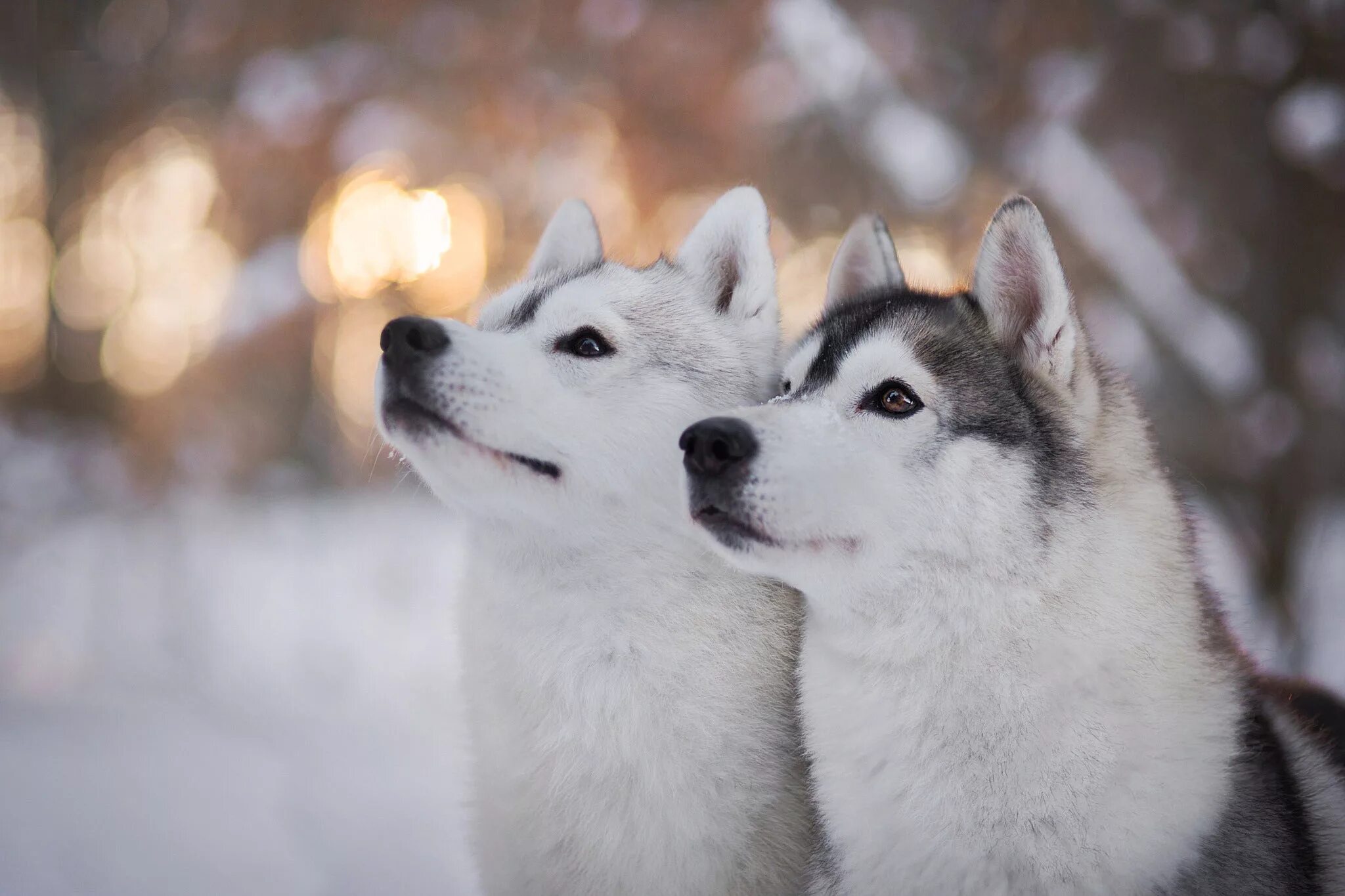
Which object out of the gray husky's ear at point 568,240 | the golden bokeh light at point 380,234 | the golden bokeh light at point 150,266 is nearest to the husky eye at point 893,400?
the gray husky's ear at point 568,240

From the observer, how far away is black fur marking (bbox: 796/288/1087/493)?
1152 millimetres

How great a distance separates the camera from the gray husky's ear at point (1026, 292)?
3.80 ft

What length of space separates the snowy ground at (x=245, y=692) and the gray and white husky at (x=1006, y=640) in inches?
16.9

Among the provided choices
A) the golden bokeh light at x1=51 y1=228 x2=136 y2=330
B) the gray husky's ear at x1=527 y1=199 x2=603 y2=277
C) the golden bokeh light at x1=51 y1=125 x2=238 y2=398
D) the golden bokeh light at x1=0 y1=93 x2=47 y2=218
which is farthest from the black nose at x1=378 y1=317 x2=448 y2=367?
the golden bokeh light at x1=0 y1=93 x2=47 y2=218

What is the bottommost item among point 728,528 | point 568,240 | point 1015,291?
point 728,528

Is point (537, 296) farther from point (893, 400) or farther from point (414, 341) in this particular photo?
point (893, 400)

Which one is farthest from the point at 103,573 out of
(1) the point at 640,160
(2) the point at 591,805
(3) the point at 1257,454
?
(3) the point at 1257,454

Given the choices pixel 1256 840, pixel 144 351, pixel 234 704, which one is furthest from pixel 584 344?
pixel 144 351

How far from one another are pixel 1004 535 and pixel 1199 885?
1.60ft

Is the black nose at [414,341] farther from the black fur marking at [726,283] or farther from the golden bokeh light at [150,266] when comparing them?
the golden bokeh light at [150,266]

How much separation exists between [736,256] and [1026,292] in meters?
0.55

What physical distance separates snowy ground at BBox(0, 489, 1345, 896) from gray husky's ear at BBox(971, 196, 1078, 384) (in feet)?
1.75

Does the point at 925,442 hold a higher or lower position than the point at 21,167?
higher

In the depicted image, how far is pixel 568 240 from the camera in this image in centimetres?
181
